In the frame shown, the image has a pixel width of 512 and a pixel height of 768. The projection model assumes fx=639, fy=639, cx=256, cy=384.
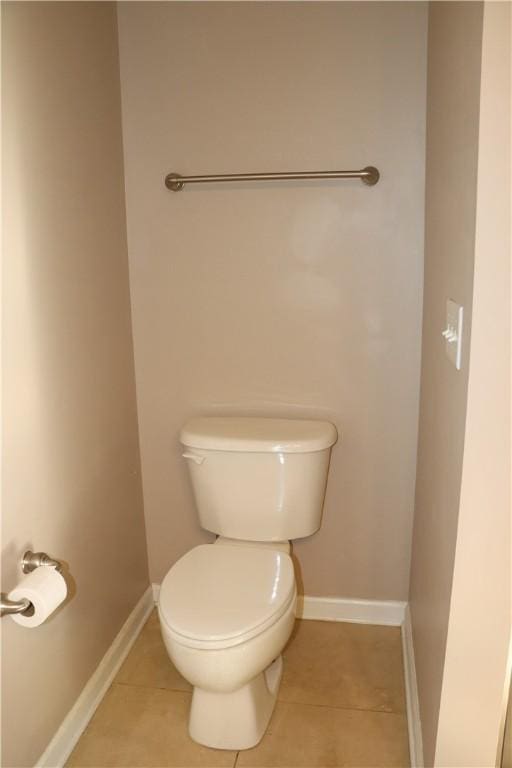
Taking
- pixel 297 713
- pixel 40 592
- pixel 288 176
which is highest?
pixel 288 176

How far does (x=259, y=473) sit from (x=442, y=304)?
2.53 feet

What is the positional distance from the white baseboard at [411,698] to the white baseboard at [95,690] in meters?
0.91

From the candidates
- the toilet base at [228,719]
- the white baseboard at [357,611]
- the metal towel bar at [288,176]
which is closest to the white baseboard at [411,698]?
the white baseboard at [357,611]

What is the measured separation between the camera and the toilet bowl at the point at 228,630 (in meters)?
1.58

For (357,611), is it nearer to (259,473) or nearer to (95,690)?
(259,473)

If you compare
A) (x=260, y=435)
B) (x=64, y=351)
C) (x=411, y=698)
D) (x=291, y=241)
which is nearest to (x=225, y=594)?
(x=260, y=435)

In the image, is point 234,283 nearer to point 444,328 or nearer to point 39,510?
point 444,328

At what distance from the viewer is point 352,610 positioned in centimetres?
228

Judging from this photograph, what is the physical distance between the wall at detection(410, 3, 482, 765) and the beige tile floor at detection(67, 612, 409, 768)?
0.20 meters

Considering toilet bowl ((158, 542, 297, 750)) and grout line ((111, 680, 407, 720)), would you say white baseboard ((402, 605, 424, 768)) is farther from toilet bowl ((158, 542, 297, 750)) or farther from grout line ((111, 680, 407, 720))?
toilet bowl ((158, 542, 297, 750))

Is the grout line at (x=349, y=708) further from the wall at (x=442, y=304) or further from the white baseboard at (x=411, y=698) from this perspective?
the wall at (x=442, y=304)

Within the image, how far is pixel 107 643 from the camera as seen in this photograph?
6.63 feet

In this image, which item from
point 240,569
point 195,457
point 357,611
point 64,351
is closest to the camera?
point 64,351

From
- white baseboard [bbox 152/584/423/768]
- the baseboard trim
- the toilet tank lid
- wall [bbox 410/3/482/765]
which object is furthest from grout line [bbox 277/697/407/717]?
the toilet tank lid
